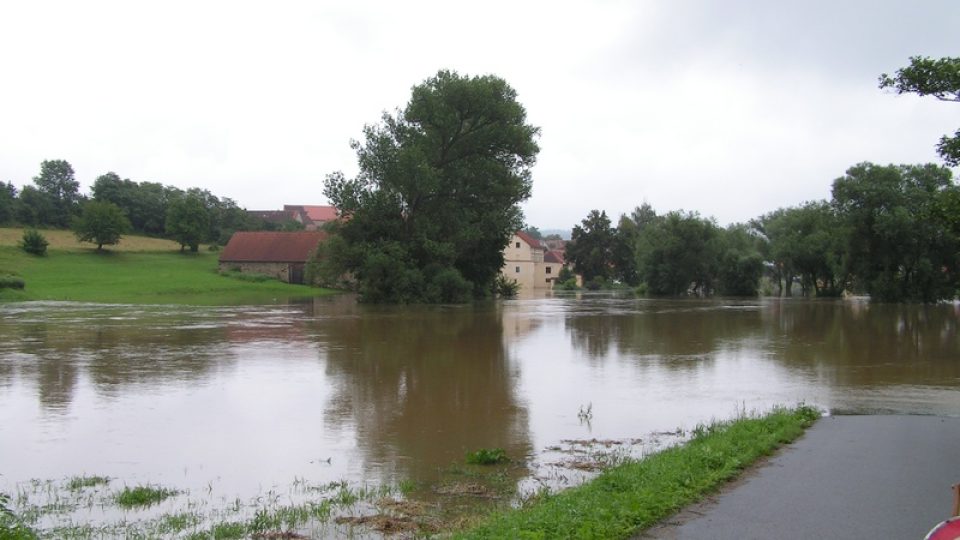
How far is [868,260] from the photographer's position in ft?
182

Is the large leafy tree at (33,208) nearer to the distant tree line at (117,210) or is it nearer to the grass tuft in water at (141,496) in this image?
the distant tree line at (117,210)

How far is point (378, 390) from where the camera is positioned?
51.8ft

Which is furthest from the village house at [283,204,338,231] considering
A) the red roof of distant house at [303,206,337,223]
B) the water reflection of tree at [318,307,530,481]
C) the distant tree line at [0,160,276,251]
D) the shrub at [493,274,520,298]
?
the water reflection of tree at [318,307,530,481]

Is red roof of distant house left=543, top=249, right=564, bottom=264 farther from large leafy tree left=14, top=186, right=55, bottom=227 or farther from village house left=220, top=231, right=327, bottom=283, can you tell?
large leafy tree left=14, top=186, right=55, bottom=227

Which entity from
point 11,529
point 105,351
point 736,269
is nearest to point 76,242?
point 105,351

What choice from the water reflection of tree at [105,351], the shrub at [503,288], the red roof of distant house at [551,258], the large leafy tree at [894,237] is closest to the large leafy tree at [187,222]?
the shrub at [503,288]

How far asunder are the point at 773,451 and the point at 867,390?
7.82m

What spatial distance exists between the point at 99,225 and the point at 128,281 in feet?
59.0

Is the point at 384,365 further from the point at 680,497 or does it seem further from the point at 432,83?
the point at 432,83

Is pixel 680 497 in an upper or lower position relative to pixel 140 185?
lower

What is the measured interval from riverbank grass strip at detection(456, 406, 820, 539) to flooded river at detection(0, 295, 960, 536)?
1740 millimetres

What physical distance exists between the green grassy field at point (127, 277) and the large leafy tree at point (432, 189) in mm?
8493

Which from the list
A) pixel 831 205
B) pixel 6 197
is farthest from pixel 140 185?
pixel 831 205

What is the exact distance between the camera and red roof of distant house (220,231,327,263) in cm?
7450
